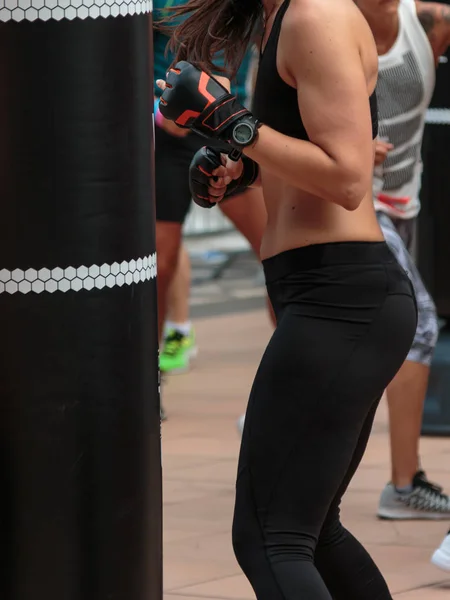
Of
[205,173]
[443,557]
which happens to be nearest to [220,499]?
[443,557]

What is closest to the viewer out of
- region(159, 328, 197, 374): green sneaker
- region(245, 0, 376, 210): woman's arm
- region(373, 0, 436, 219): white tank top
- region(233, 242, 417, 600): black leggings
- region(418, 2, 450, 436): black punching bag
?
region(245, 0, 376, 210): woman's arm

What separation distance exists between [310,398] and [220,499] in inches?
90.5

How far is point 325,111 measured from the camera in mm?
2701

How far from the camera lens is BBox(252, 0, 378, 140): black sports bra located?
9.21 ft

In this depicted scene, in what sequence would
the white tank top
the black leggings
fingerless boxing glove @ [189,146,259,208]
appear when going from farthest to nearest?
the white tank top → fingerless boxing glove @ [189,146,259,208] → the black leggings

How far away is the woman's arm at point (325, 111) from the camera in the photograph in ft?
8.84

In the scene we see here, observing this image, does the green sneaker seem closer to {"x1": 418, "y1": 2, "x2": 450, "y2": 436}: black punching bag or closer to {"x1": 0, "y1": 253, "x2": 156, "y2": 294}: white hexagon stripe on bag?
{"x1": 418, "y1": 2, "x2": 450, "y2": 436}: black punching bag

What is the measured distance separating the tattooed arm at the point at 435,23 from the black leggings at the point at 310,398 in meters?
2.08

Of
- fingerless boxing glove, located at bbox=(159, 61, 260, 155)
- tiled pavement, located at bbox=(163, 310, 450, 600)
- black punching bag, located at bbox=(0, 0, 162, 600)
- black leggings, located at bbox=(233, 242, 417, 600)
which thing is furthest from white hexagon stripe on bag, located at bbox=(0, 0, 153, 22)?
tiled pavement, located at bbox=(163, 310, 450, 600)

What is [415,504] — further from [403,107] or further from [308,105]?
[308,105]

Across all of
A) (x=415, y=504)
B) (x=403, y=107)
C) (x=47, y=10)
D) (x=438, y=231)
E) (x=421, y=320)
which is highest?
(x=47, y=10)

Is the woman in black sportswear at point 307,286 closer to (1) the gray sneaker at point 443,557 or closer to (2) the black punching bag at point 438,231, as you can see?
(1) the gray sneaker at point 443,557

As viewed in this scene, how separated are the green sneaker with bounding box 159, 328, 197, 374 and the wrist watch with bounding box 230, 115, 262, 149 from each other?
4652 millimetres

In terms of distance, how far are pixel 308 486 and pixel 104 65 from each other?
936 mm
